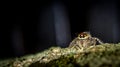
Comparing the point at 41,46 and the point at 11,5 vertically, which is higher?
the point at 11,5

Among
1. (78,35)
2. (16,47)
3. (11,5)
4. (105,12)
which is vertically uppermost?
(11,5)

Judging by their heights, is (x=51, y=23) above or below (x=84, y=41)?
above

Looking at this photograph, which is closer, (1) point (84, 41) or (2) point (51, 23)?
(1) point (84, 41)

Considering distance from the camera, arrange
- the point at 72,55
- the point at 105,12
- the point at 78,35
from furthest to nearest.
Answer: the point at 105,12 → the point at 78,35 → the point at 72,55

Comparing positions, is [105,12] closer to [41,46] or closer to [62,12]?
[62,12]

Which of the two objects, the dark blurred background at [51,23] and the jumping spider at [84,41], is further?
the dark blurred background at [51,23]

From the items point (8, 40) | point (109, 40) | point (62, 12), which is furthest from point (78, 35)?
point (8, 40)

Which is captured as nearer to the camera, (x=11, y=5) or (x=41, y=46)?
(x=41, y=46)

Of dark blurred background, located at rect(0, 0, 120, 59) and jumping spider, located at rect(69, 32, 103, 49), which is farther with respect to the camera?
dark blurred background, located at rect(0, 0, 120, 59)
